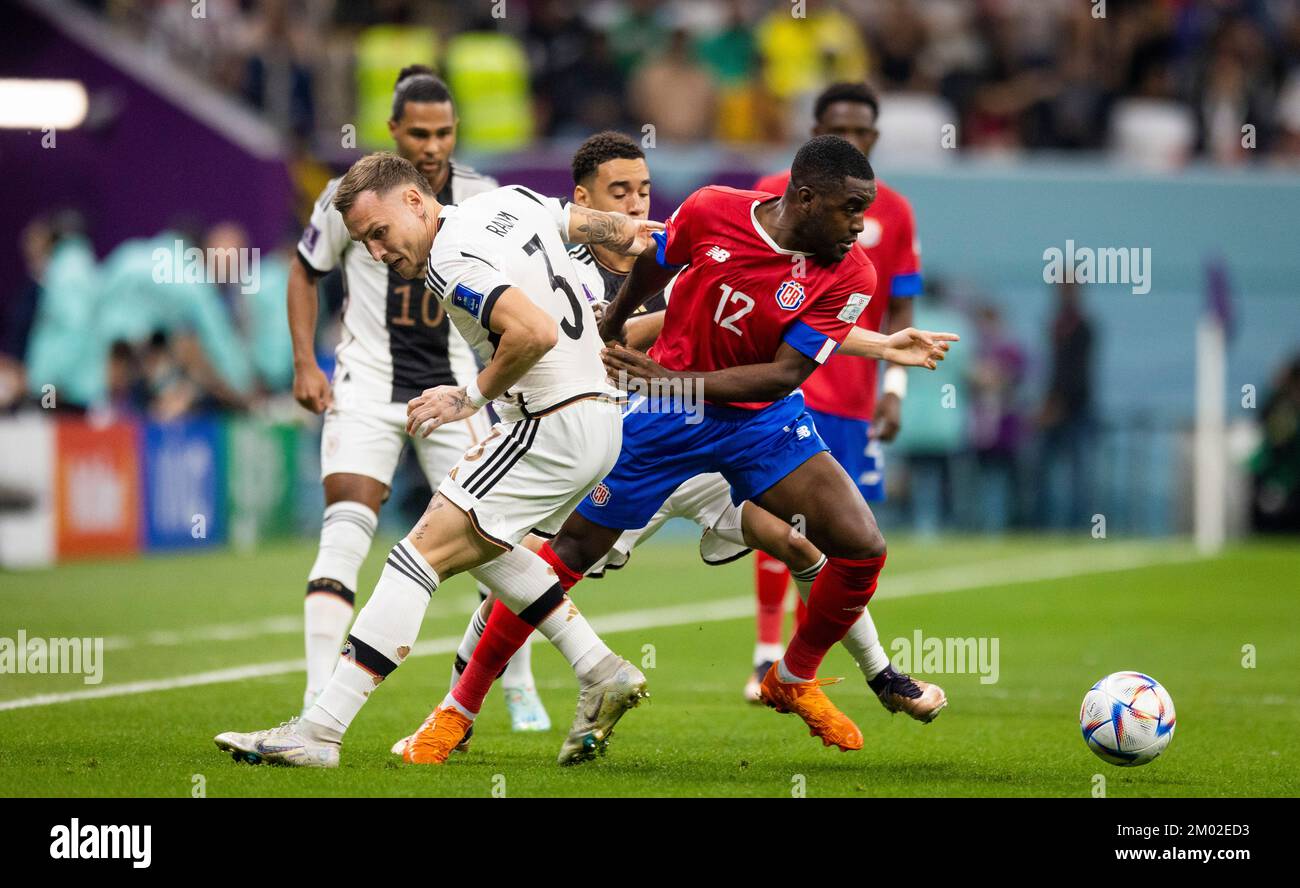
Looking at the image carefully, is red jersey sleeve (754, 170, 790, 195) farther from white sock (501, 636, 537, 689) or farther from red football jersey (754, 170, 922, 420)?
white sock (501, 636, 537, 689)

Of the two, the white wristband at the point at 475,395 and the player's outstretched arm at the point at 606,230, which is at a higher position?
the player's outstretched arm at the point at 606,230

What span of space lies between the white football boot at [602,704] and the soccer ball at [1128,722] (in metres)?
1.70

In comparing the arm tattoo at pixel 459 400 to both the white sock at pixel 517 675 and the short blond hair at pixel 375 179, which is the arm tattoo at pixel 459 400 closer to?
the short blond hair at pixel 375 179

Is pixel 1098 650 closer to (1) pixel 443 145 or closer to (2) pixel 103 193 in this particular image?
(1) pixel 443 145

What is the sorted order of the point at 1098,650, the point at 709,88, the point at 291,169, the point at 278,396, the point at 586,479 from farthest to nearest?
the point at 709,88 → the point at 291,169 → the point at 278,396 → the point at 1098,650 → the point at 586,479

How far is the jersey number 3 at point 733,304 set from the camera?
754cm

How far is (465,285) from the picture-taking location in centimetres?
672

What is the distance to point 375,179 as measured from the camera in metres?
6.93

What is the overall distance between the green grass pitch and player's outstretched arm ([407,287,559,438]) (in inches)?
49.3

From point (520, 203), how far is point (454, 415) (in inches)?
36.4

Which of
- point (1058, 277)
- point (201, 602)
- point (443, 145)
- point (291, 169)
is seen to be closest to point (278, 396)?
point (291, 169)

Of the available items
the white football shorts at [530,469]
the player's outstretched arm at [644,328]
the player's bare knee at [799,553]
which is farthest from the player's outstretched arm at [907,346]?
the player's bare knee at [799,553]

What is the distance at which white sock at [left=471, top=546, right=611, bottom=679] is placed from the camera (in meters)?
7.32

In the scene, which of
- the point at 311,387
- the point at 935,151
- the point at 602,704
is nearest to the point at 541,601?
the point at 602,704
